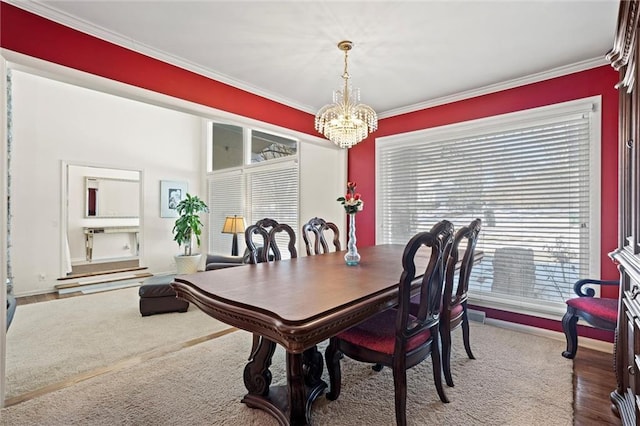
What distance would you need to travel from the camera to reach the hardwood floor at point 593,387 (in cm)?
180

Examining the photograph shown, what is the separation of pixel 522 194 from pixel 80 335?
16.0 ft

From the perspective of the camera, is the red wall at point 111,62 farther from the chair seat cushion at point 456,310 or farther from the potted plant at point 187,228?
the potted plant at point 187,228

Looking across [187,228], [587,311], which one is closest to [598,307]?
[587,311]

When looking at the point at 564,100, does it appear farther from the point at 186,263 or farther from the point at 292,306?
the point at 186,263

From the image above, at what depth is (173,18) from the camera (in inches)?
86.7

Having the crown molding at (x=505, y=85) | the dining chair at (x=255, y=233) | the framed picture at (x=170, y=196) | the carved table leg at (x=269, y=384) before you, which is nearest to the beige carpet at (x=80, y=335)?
the dining chair at (x=255, y=233)

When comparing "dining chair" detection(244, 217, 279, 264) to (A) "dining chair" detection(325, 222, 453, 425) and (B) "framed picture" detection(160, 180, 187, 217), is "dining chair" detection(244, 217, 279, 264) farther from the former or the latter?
(B) "framed picture" detection(160, 180, 187, 217)

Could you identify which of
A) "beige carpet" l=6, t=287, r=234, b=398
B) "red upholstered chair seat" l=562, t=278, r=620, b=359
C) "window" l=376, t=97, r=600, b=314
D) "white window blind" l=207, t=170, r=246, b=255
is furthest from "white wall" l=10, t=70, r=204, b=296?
"red upholstered chair seat" l=562, t=278, r=620, b=359

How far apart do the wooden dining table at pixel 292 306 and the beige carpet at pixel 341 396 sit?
193mm

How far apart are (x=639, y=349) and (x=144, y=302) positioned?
4.41m

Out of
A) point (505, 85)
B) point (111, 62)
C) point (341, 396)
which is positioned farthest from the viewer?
point (505, 85)

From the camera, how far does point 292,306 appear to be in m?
1.31

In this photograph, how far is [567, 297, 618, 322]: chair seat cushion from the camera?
216cm

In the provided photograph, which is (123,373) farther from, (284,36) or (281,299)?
(284,36)
